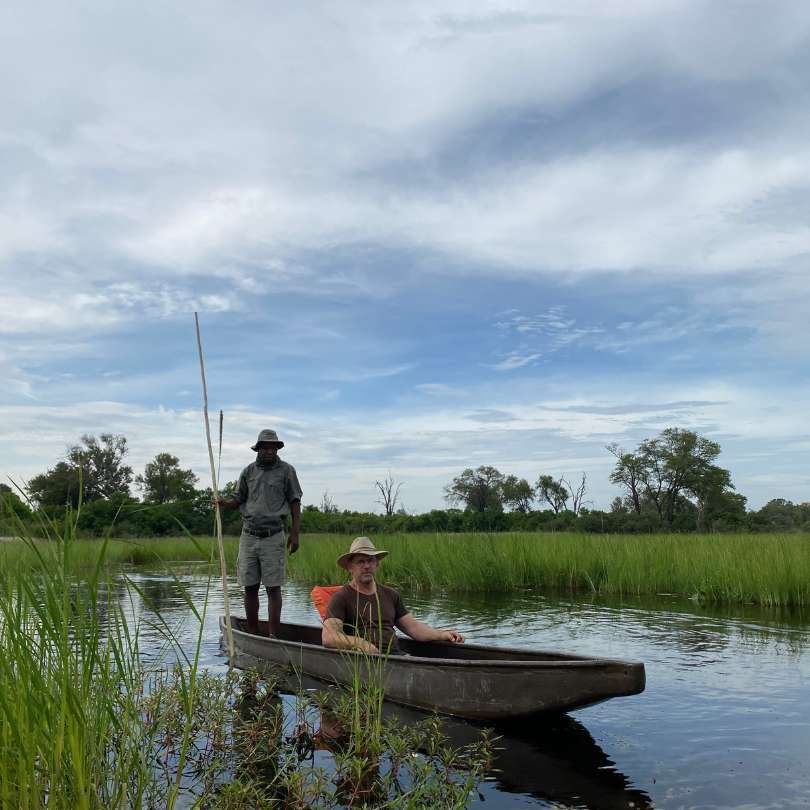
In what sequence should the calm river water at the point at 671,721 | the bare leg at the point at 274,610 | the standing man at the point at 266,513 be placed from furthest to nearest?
the standing man at the point at 266,513
the bare leg at the point at 274,610
the calm river water at the point at 671,721

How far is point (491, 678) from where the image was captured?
17.9 feet

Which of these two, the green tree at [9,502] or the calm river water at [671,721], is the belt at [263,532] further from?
the green tree at [9,502]

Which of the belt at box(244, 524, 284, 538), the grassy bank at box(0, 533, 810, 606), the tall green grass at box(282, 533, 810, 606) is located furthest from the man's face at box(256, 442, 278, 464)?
the tall green grass at box(282, 533, 810, 606)

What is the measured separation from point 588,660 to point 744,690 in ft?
8.14

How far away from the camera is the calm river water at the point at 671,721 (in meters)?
4.64

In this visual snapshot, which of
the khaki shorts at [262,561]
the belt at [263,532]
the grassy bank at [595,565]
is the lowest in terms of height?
the grassy bank at [595,565]

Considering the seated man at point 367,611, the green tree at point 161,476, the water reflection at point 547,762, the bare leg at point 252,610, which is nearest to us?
the water reflection at point 547,762

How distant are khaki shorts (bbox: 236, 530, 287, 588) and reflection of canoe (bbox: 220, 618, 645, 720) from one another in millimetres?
1535

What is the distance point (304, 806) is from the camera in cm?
399

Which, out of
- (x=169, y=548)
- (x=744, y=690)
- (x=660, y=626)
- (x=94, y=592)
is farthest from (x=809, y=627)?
(x=169, y=548)

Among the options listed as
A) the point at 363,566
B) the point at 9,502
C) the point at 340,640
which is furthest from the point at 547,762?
the point at 9,502

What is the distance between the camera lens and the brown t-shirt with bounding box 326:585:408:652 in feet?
20.9

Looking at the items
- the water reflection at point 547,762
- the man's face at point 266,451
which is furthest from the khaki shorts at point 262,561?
the water reflection at point 547,762

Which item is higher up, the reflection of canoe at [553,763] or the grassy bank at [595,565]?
the grassy bank at [595,565]
